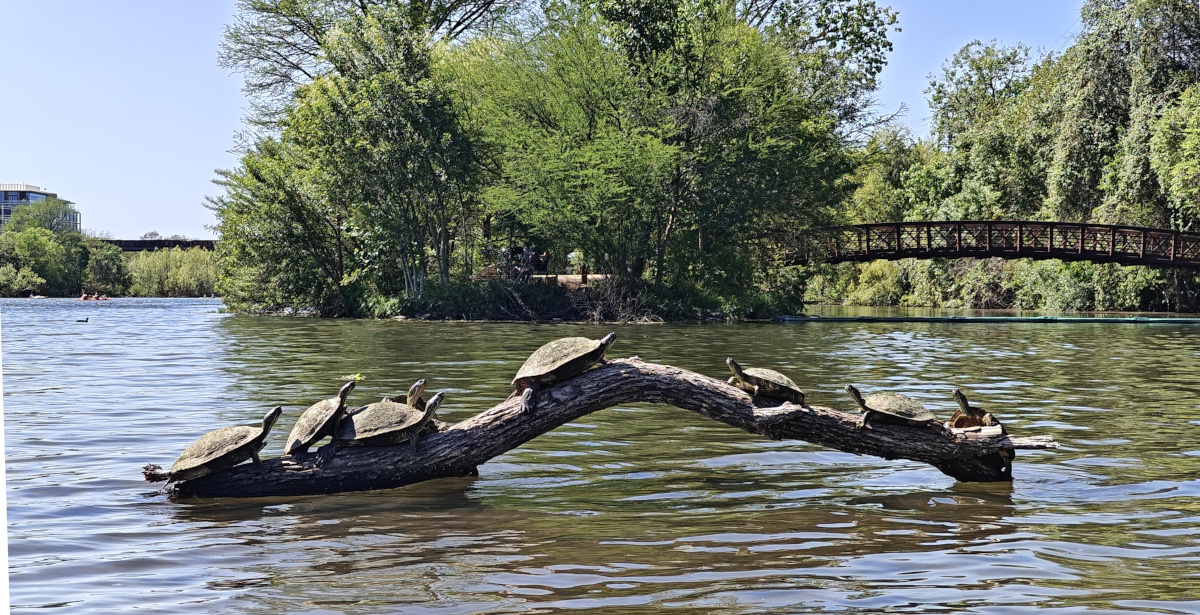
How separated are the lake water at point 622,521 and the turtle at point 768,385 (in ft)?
2.32

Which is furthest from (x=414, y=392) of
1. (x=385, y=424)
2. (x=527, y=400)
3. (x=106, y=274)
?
(x=106, y=274)

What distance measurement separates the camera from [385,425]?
7203 mm

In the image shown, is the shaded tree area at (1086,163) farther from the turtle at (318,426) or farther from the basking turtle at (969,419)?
the turtle at (318,426)

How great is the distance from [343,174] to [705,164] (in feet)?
44.7

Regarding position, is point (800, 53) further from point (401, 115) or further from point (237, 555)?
point (237, 555)

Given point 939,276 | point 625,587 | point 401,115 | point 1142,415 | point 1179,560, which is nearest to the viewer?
point 625,587

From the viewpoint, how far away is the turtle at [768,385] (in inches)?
289

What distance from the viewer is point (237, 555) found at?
18.3ft

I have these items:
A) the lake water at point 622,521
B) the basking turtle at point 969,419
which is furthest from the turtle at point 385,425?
the basking turtle at point 969,419

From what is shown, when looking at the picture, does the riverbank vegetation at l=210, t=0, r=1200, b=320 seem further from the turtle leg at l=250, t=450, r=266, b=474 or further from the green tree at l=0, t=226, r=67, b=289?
the green tree at l=0, t=226, r=67, b=289

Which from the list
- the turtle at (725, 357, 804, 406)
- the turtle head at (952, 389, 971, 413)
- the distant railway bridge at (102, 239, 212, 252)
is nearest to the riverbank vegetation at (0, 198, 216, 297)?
the distant railway bridge at (102, 239, 212, 252)

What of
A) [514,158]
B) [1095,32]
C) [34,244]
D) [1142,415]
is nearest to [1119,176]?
[1095,32]

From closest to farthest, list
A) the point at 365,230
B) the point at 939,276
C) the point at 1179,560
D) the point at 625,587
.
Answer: the point at 625,587 < the point at 1179,560 < the point at 365,230 < the point at 939,276

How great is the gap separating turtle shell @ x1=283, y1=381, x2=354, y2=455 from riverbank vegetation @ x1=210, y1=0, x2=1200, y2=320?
27291 millimetres
